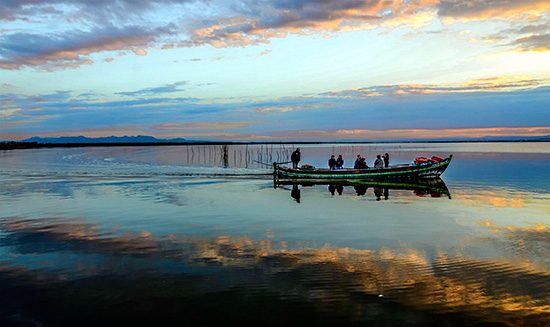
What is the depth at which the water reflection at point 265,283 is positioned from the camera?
1009 cm

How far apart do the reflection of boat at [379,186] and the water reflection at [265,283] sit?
14728mm

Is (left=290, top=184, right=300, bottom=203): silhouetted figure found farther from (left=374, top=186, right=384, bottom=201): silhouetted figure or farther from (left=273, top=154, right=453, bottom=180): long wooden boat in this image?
(left=374, top=186, right=384, bottom=201): silhouetted figure

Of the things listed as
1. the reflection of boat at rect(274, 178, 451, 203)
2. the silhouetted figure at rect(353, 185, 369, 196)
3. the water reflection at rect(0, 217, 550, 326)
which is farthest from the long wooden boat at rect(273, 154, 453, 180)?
the water reflection at rect(0, 217, 550, 326)

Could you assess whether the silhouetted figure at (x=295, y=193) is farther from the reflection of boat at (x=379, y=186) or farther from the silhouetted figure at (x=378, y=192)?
the silhouetted figure at (x=378, y=192)

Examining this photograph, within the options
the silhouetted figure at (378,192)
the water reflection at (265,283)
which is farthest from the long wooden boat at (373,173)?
the water reflection at (265,283)

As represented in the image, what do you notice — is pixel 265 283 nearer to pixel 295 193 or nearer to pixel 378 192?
pixel 295 193

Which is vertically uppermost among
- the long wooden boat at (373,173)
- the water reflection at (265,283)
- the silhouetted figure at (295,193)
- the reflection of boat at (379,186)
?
the long wooden boat at (373,173)

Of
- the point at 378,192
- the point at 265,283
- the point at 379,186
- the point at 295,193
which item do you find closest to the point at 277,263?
the point at 265,283

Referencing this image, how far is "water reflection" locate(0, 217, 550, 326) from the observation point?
10.1 meters

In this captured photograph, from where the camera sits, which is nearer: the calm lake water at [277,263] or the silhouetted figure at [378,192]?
the calm lake water at [277,263]

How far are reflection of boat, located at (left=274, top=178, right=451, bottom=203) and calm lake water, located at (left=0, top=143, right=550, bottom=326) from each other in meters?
5.17

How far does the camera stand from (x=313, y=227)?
1988 cm

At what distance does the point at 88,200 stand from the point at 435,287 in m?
24.7

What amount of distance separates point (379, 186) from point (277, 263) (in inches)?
997
